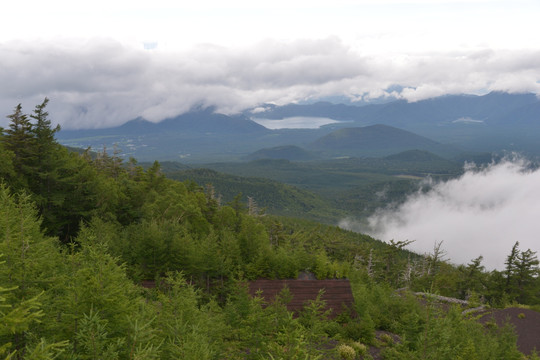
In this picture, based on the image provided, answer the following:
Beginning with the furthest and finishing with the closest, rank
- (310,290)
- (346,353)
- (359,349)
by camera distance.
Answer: (310,290), (359,349), (346,353)

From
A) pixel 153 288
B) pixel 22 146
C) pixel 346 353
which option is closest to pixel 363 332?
pixel 346 353

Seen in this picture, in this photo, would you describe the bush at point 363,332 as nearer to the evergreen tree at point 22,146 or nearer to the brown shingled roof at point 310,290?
the brown shingled roof at point 310,290

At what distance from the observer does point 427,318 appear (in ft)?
50.0

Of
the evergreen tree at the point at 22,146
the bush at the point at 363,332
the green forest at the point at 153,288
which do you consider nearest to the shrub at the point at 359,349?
the green forest at the point at 153,288

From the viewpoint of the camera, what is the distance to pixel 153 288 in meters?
23.7

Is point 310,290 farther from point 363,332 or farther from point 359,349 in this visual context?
point 359,349

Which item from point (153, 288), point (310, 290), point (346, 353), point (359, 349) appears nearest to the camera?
point (346, 353)

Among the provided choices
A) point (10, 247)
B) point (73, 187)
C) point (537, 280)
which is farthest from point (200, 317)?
point (537, 280)

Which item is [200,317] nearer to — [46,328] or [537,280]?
[46,328]

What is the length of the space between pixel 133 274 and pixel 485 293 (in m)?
66.4

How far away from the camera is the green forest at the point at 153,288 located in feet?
29.5

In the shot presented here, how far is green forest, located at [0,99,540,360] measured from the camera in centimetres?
898

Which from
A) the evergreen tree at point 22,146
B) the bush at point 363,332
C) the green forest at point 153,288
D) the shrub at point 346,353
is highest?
the evergreen tree at point 22,146

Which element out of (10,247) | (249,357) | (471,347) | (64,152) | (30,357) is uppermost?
(64,152)
